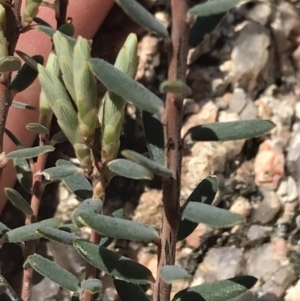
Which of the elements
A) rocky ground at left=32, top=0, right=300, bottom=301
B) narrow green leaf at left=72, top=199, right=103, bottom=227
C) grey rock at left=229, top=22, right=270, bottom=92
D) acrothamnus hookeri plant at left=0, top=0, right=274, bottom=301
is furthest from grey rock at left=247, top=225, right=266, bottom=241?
narrow green leaf at left=72, top=199, right=103, bottom=227

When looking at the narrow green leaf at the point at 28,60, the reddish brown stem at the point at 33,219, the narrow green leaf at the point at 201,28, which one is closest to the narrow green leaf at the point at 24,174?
the reddish brown stem at the point at 33,219

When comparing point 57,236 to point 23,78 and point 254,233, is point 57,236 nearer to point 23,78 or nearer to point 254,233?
point 23,78

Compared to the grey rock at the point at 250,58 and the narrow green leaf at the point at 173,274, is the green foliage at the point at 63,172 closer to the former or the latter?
the narrow green leaf at the point at 173,274

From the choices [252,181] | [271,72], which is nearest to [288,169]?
[252,181]

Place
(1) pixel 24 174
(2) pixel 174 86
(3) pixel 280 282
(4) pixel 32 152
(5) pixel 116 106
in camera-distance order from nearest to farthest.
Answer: (2) pixel 174 86 → (5) pixel 116 106 → (4) pixel 32 152 → (1) pixel 24 174 → (3) pixel 280 282

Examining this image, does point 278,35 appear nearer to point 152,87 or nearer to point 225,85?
point 225,85

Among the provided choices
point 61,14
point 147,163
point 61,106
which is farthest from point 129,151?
point 61,14

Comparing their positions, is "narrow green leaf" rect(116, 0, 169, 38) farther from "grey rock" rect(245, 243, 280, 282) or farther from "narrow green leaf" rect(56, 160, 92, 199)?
"grey rock" rect(245, 243, 280, 282)
